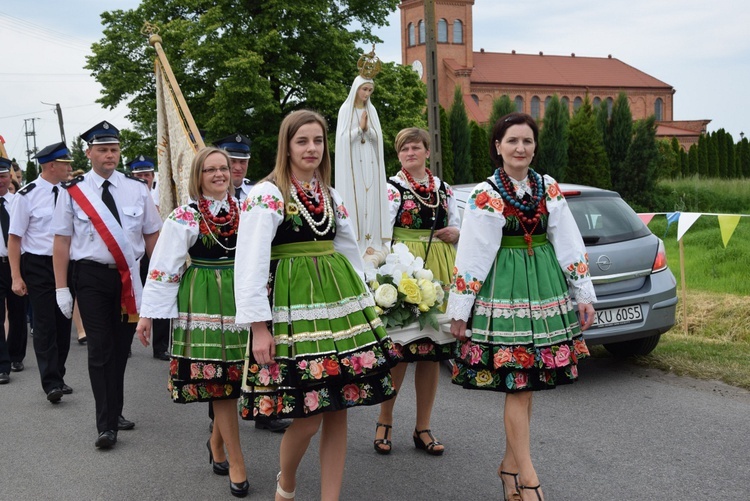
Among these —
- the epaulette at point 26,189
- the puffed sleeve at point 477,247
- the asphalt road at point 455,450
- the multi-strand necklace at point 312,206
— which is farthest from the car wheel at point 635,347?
the epaulette at point 26,189

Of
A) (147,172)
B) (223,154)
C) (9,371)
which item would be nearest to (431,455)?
(223,154)

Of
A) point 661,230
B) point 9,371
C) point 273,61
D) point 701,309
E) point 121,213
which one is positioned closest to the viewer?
point 121,213

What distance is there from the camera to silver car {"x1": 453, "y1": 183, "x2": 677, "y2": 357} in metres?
6.43

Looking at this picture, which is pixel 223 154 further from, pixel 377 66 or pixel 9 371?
pixel 9 371

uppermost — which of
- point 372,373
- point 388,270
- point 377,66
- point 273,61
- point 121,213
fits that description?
point 273,61

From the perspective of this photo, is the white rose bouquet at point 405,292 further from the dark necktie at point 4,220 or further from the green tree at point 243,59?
the green tree at point 243,59

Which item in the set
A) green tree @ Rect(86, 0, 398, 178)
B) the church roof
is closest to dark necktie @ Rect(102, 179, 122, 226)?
green tree @ Rect(86, 0, 398, 178)

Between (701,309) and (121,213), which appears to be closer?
(121,213)

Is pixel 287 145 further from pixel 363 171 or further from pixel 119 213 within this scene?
pixel 119 213

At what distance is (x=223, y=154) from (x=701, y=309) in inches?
266

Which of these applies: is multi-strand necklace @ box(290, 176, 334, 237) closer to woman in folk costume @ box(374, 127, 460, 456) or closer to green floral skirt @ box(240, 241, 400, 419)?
green floral skirt @ box(240, 241, 400, 419)

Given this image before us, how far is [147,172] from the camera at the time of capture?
11086 mm

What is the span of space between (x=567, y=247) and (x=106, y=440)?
3435 mm

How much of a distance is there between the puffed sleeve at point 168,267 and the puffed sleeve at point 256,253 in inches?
40.5
